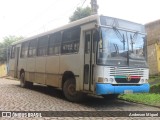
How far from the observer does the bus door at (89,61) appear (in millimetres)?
9875

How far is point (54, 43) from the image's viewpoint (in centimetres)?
1308

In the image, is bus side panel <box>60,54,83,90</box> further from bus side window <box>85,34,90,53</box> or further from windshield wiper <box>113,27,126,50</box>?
windshield wiper <box>113,27,126,50</box>

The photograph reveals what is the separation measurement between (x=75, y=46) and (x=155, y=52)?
27.1ft

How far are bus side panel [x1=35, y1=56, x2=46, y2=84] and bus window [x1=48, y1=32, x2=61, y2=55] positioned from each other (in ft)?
2.91

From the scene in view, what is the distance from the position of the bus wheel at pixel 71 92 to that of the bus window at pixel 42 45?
3.12 meters

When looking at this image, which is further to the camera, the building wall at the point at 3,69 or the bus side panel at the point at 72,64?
the building wall at the point at 3,69

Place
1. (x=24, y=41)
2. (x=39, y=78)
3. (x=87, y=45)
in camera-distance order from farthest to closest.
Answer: (x=24, y=41)
(x=39, y=78)
(x=87, y=45)

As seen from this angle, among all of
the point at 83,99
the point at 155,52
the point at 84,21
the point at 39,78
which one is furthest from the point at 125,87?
the point at 155,52

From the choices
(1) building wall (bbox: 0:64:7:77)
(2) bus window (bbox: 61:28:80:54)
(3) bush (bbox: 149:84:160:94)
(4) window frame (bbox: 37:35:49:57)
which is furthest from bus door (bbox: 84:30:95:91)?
(1) building wall (bbox: 0:64:7:77)

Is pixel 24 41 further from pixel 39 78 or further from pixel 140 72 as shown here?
pixel 140 72

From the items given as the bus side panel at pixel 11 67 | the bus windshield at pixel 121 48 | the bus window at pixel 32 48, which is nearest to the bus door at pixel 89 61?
the bus windshield at pixel 121 48

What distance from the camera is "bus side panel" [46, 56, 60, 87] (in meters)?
12.5

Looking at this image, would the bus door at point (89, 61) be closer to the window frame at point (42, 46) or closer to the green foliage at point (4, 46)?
the window frame at point (42, 46)

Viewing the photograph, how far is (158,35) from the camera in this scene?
17812 millimetres
